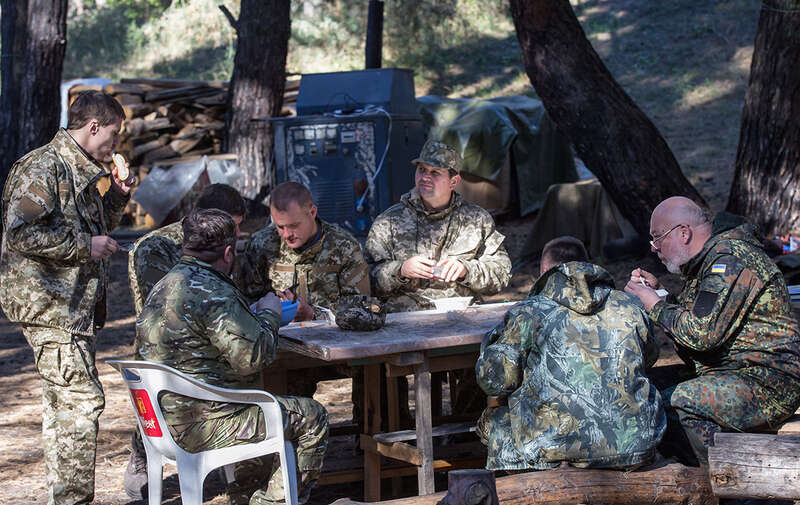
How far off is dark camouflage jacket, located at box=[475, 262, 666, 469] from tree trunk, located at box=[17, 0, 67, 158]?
728cm

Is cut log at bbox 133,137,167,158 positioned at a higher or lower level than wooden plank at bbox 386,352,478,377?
higher

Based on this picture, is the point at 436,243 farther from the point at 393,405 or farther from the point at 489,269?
the point at 393,405

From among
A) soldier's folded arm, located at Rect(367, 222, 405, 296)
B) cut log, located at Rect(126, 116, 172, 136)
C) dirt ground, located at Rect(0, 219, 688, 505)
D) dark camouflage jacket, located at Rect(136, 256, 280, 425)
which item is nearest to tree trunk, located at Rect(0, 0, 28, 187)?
dirt ground, located at Rect(0, 219, 688, 505)

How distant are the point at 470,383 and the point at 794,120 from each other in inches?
168

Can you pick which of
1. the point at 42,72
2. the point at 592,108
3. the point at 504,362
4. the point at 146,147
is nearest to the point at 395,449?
the point at 504,362

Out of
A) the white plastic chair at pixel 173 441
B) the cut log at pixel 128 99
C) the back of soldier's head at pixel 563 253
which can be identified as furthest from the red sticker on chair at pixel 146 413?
the cut log at pixel 128 99

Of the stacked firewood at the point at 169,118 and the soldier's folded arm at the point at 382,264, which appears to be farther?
the stacked firewood at the point at 169,118

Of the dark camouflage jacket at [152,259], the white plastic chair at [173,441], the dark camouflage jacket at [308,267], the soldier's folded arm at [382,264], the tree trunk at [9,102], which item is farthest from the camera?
the tree trunk at [9,102]

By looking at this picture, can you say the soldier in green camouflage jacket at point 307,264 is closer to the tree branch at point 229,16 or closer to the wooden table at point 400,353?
the wooden table at point 400,353

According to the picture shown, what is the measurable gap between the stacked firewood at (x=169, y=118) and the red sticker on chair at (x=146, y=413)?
992 cm

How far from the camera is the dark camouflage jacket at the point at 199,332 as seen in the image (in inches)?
144

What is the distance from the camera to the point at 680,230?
4.28 m

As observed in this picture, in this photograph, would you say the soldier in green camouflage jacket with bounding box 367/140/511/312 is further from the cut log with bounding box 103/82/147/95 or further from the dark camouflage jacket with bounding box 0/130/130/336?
the cut log with bounding box 103/82/147/95

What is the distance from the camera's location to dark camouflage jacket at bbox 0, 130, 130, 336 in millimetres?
4234
